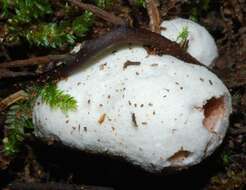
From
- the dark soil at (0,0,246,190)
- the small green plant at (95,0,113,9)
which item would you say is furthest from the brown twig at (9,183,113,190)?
the small green plant at (95,0,113,9)

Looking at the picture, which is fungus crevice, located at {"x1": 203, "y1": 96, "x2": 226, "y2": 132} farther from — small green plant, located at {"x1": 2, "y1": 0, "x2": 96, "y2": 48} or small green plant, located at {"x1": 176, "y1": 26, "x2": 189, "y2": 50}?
small green plant, located at {"x1": 2, "y1": 0, "x2": 96, "y2": 48}

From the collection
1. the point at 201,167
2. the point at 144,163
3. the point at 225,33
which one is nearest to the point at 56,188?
the point at 144,163

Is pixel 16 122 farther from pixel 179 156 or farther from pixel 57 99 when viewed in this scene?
pixel 179 156

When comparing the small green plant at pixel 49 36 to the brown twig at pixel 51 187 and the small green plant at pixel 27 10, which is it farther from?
the brown twig at pixel 51 187

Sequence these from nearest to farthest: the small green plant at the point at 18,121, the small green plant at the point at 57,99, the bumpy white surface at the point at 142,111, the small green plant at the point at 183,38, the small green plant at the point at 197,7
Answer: the bumpy white surface at the point at 142,111, the small green plant at the point at 57,99, the small green plant at the point at 183,38, the small green plant at the point at 18,121, the small green plant at the point at 197,7

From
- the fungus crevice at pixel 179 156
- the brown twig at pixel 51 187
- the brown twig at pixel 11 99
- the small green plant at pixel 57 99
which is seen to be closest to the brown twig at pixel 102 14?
the small green plant at pixel 57 99

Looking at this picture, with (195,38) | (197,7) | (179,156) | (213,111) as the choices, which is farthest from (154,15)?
(179,156)
